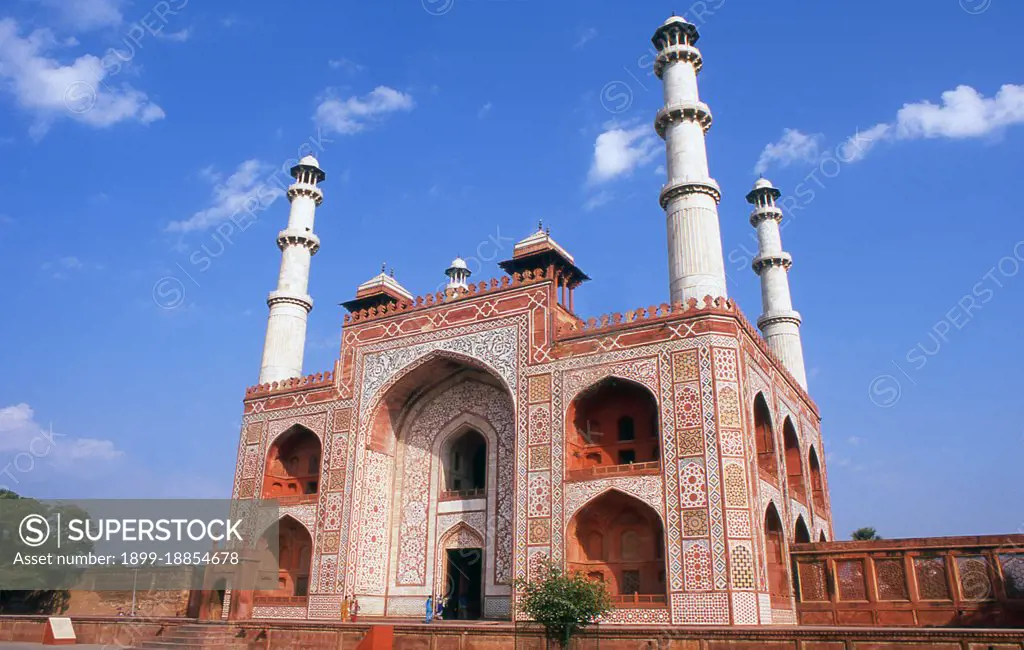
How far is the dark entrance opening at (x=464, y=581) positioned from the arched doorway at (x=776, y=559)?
23.3 feet

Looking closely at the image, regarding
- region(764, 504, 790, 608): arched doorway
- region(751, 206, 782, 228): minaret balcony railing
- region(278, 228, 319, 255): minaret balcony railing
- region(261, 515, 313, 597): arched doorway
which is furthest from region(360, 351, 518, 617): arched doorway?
region(751, 206, 782, 228): minaret balcony railing

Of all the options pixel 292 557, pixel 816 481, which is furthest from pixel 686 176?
pixel 292 557

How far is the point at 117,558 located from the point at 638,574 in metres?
20.3

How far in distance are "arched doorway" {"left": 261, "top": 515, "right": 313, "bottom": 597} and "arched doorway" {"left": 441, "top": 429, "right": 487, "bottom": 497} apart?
4056 mm

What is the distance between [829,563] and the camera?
16.5 meters

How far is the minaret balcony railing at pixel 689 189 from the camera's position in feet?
64.8

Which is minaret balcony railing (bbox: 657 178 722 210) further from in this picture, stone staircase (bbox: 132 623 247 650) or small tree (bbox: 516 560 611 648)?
stone staircase (bbox: 132 623 247 650)

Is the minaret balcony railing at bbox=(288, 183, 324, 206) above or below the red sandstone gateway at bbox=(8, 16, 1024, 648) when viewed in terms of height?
above

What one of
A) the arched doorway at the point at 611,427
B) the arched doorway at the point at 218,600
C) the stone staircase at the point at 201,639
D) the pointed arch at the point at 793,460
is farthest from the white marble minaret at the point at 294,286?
the pointed arch at the point at 793,460

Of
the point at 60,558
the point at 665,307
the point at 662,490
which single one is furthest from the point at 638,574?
the point at 60,558

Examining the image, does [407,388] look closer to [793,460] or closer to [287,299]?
[287,299]

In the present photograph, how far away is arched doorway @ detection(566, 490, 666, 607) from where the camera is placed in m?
16.8

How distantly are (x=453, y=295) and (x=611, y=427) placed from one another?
5.58 meters

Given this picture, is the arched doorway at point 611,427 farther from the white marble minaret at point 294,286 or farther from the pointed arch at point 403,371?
the white marble minaret at point 294,286
